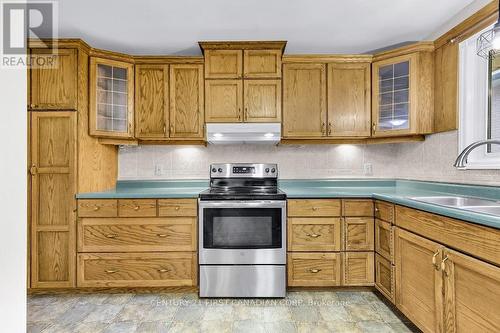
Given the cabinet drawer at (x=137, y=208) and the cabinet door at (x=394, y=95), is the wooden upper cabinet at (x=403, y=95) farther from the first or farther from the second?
the cabinet drawer at (x=137, y=208)

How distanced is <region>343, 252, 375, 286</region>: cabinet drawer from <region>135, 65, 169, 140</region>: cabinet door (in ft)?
6.90

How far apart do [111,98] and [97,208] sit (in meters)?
1.06

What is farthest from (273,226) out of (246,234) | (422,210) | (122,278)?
(122,278)

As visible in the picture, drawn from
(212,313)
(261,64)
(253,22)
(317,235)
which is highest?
(253,22)

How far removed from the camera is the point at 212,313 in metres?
2.34

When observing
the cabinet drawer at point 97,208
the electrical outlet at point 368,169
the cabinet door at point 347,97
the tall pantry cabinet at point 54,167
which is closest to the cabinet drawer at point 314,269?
the electrical outlet at point 368,169

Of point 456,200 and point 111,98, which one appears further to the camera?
point 111,98

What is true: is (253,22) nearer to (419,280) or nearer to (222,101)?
(222,101)

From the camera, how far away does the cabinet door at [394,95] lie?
273 cm

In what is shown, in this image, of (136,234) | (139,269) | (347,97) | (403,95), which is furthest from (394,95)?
(139,269)

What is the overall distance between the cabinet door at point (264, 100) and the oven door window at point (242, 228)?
36.4 inches

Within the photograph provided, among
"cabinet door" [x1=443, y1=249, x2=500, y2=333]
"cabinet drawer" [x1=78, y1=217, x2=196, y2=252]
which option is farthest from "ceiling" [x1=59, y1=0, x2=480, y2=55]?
"cabinet door" [x1=443, y1=249, x2=500, y2=333]

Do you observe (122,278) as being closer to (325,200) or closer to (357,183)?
(325,200)

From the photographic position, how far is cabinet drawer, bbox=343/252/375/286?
2.65m
